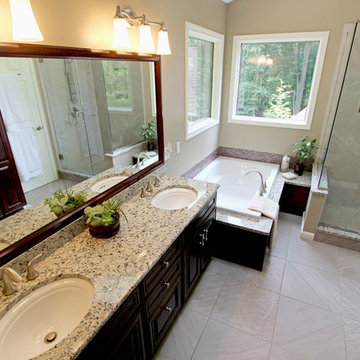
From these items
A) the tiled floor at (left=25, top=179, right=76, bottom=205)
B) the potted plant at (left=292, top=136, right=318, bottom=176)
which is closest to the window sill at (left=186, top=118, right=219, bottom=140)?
the potted plant at (left=292, top=136, right=318, bottom=176)

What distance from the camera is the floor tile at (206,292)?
2078mm

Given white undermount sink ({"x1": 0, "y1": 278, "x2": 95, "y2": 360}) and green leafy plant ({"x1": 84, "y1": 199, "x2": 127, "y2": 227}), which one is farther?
green leafy plant ({"x1": 84, "y1": 199, "x2": 127, "y2": 227})

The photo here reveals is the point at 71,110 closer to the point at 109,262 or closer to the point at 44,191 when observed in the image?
the point at 44,191

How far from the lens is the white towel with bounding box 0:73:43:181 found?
113 cm

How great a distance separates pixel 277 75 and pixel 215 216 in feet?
7.31

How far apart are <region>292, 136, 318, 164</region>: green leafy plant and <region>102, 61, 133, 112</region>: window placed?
2365 millimetres

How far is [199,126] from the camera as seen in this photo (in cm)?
325

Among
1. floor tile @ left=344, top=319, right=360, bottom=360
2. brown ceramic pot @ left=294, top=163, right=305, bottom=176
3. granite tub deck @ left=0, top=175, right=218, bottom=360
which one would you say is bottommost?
floor tile @ left=344, top=319, right=360, bottom=360

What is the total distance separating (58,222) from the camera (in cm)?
142

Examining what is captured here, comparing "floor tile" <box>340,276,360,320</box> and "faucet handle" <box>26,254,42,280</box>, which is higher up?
"faucet handle" <box>26,254,42,280</box>

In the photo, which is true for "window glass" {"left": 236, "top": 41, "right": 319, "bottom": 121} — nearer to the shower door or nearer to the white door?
the shower door

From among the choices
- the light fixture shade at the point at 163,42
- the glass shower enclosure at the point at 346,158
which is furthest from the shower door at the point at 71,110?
the glass shower enclosure at the point at 346,158

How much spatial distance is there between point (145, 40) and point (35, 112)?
94 centimetres

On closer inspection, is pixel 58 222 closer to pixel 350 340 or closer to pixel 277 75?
pixel 350 340
